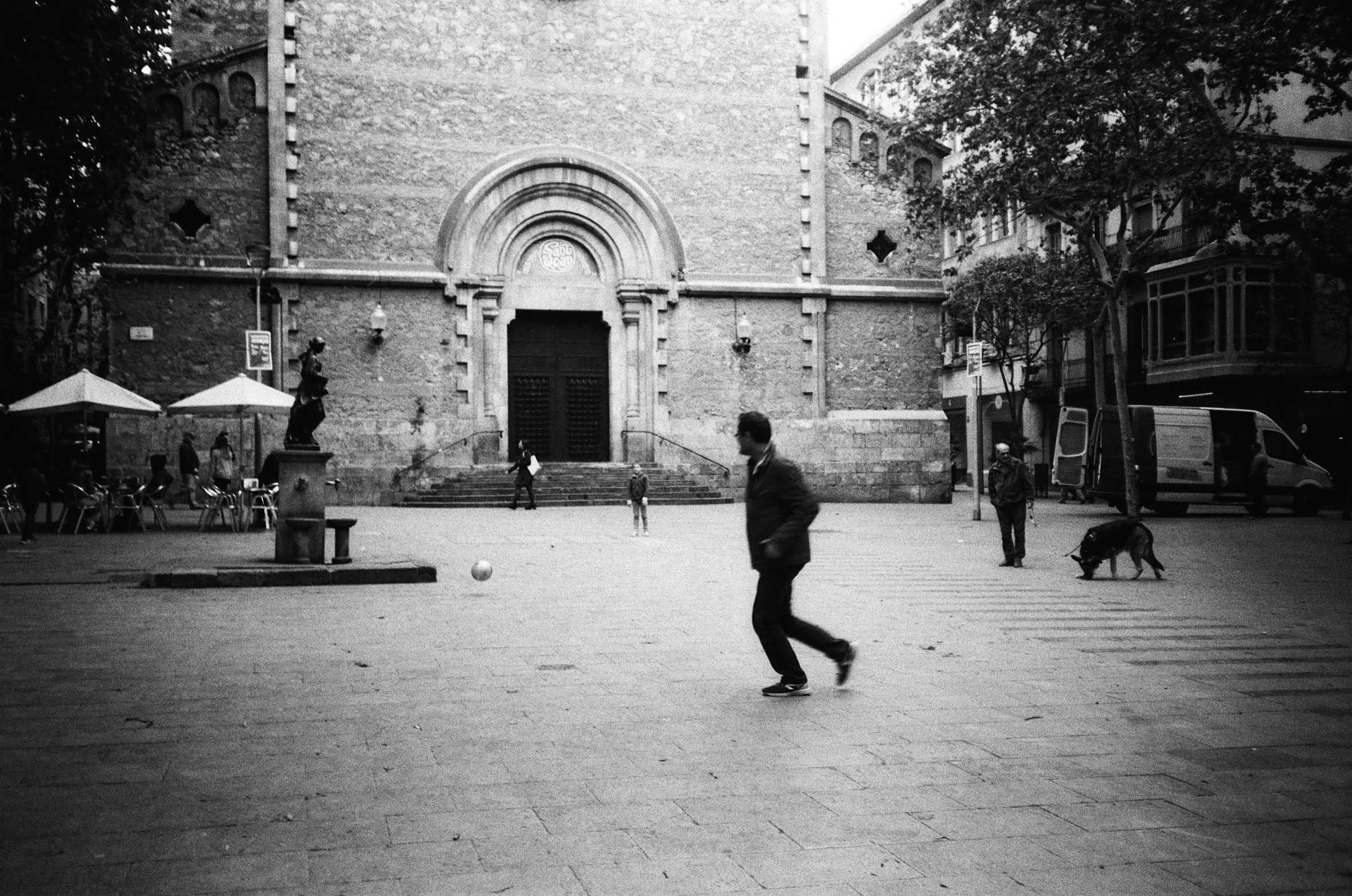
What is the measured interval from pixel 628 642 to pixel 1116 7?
1010 cm

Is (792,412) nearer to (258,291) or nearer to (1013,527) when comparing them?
(258,291)

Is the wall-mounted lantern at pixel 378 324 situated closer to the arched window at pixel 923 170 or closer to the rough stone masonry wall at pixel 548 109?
the rough stone masonry wall at pixel 548 109

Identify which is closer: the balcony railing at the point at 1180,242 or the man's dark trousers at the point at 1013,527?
the man's dark trousers at the point at 1013,527

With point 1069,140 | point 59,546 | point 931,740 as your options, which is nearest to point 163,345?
point 59,546

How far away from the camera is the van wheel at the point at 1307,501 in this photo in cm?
2838

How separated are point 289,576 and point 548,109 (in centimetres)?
1972

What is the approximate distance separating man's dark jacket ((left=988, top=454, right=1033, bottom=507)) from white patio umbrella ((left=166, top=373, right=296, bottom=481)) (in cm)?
1153

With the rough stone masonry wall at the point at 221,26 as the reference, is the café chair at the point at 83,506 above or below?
below

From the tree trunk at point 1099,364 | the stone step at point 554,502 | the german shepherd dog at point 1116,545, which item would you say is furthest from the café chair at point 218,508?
the tree trunk at point 1099,364

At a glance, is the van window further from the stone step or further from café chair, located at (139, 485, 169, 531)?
café chair, located at (139, 485, 169, 531)

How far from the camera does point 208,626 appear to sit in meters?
9.44

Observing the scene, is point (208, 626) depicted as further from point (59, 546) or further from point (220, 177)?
point (220, 177)

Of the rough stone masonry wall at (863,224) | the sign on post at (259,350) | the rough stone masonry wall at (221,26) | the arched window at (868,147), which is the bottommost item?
the sign on post at (259,350)

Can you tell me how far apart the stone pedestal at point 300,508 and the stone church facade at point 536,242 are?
47.3 feet
